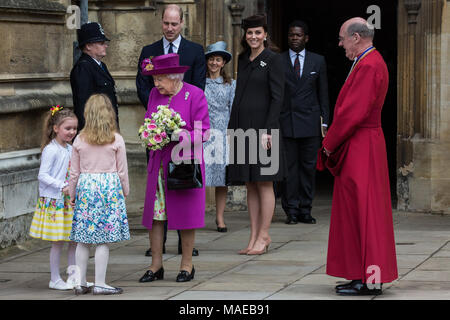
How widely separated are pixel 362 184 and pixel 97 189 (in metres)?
1.80

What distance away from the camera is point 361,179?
7105 millimetres

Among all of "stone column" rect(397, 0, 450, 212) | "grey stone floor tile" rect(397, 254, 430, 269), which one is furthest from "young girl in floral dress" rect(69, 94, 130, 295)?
"stone column" rect(397, 0, 450, 212)

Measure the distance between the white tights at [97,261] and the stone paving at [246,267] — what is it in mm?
132

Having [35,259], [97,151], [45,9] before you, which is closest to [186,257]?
[97,151]

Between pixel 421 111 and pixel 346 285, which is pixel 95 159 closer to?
pixel 346 285

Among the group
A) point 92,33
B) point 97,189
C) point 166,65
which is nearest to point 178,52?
point 92,33

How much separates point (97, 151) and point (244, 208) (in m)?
5.03

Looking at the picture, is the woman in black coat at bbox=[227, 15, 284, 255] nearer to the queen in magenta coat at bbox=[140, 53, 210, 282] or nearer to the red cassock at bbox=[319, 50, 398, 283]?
the queen in magenta coat at bbox=[140, 53, 210, 282]

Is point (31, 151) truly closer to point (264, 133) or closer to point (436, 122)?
point (264, 133)

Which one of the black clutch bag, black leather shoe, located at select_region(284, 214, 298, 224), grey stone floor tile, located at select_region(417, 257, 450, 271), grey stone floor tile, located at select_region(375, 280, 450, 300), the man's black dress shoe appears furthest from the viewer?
black leather shoe, located at select_region(284, 214, 298, 224)

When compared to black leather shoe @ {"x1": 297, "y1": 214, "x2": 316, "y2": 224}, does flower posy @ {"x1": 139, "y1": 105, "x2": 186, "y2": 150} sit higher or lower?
higher

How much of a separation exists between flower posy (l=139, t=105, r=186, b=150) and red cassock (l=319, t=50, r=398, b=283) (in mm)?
1079

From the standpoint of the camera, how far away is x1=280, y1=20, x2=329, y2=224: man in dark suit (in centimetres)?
1108

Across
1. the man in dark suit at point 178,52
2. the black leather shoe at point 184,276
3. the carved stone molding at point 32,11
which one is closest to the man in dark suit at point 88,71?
the man in dark suit at point 178,52
